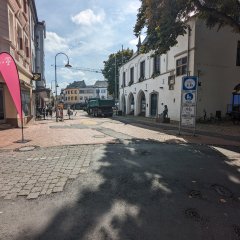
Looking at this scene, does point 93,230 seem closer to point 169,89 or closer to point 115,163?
point 115,163

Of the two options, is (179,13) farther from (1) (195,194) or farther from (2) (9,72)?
(1) (195,194)

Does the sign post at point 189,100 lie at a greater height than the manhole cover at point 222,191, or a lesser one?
greater

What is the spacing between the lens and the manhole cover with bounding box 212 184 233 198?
471 centimetres

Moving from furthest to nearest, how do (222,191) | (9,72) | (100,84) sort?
1. (100,84)
2. (9,72)
3. (222,191)

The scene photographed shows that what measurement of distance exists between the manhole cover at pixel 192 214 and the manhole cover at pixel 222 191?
3.33 feet

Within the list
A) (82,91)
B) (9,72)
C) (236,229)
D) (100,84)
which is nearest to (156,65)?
(9,72)

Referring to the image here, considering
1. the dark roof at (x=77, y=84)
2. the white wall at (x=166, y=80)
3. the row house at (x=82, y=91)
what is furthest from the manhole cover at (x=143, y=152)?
the dark roof at (x=77, y=84)

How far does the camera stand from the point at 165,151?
26.9 feet

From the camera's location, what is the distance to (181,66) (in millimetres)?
21625

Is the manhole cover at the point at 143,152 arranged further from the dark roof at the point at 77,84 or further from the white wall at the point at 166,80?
the dark roof at the point at 77,84

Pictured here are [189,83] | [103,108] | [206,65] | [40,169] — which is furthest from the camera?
[103,108]

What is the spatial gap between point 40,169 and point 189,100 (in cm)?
812

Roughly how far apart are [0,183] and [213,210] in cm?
419

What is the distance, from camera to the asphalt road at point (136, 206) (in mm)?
3348
